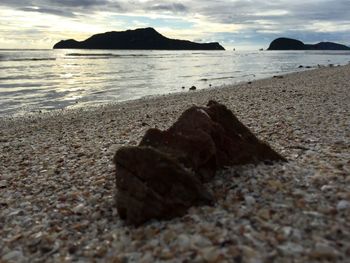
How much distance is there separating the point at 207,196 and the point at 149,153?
1041mm

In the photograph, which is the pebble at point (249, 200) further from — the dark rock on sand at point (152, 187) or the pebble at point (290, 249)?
the pebble at point (290, 249)

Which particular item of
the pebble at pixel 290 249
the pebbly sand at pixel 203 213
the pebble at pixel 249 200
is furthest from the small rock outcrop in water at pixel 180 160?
the pebble at pixel 290 249

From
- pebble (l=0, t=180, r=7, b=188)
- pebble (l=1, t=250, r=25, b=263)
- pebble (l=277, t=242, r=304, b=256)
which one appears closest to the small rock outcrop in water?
pebble (l=1, t=250, r=25, b=263)

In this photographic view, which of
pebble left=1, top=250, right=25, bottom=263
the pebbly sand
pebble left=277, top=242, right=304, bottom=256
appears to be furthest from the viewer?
pebble left=1, top=250, right=25, bottom=263

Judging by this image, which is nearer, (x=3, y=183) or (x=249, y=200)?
(x=249, y=200)

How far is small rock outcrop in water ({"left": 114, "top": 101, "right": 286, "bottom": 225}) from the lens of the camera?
5301 mm

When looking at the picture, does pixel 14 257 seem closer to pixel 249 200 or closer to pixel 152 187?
pixel 152 187

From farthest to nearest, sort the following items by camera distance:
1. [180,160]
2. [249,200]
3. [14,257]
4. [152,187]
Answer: [180,160] < [249,200] < [152,187] < [14,257]

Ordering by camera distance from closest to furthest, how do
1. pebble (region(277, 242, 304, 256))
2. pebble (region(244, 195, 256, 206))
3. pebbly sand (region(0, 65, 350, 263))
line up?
pebble (region(277, 242, 304, 256)) < pebbly sand (region(0, 65, 350, 263)) < pebble (region(244, 195, 256, 206))

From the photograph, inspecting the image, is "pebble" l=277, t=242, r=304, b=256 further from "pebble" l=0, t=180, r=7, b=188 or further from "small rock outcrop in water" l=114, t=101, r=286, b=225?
"pebble" l=0, t=180, r=7, b=188

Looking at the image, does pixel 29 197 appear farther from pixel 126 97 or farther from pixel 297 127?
pixel 126 97

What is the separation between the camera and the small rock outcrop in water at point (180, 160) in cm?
530

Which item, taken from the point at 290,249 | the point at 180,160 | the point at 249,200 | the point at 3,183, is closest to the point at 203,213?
the point at 249,200

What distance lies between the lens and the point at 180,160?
6207 millimetres
